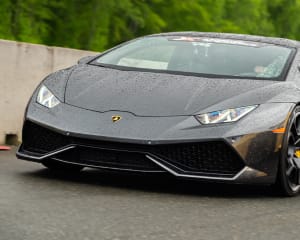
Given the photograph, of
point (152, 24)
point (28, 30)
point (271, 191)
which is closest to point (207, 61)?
point (271, 191)

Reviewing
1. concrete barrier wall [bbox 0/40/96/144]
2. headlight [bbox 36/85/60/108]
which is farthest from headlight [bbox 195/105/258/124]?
concrete barrier wall [bbox 0/40/96/144]

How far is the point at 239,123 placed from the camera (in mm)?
5918

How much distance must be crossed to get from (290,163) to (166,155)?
39.5 inches

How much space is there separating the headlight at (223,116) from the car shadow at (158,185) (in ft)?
1.54

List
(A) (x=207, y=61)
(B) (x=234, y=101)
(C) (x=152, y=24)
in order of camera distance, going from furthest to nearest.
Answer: (C) (x=152, y=24) → (A) (x=207, y=61) → (B) (x=234, y=101)

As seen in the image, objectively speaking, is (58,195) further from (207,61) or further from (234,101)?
(207,61)

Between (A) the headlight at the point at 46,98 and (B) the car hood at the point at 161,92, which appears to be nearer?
(B) the car hood at the point at 161,92

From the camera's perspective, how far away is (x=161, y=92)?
626cm

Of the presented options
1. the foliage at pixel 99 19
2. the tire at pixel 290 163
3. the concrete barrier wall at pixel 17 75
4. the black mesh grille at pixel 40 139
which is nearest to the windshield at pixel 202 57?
the tire at pixel 290 163

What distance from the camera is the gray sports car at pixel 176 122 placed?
5891mm

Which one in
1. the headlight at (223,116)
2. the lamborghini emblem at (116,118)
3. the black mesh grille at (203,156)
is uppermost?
the headlight at (223,116)

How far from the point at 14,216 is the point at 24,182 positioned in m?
1.50

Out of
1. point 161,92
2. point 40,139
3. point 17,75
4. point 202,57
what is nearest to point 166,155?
point 161,92

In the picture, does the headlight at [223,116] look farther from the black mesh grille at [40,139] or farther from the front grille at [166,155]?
the black mesh grille at [40,139]
